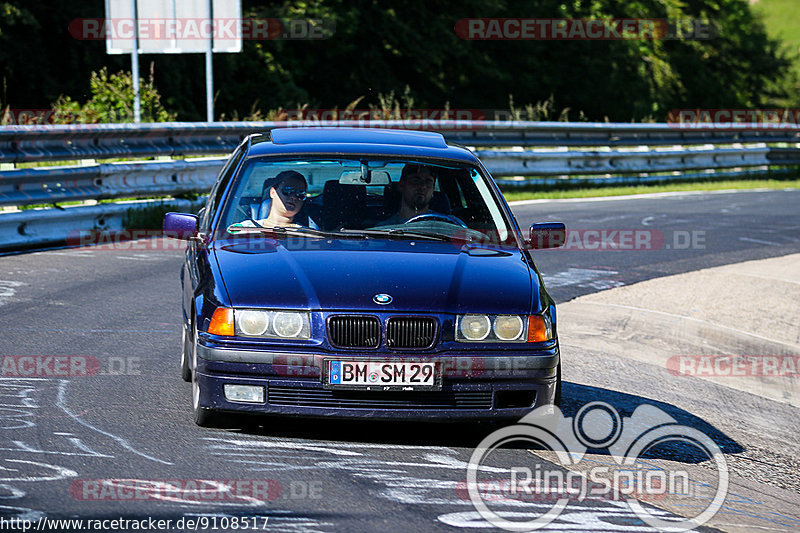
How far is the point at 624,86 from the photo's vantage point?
155ft

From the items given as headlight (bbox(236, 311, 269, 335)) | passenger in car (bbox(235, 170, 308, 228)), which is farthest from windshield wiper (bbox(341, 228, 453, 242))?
headlight (bbox(236, 311, 269, 335))

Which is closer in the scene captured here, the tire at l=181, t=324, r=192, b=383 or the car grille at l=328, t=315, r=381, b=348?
the car grille at l=328, t=315, r=381, b=348

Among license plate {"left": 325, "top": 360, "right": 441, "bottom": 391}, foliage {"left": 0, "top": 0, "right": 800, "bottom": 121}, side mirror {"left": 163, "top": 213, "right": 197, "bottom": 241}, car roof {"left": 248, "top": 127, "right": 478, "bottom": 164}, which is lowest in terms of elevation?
license plate {"left": 325, "top": 360, "right": 441, "bottom": 391}

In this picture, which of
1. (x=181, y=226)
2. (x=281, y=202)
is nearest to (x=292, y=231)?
(x=281, y=202)

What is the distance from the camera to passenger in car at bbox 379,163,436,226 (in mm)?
6324

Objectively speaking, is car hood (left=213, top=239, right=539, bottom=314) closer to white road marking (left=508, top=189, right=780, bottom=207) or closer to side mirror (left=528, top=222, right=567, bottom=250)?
side mirror (left=528, top=222, right=567, bottom=250)

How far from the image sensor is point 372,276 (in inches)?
211

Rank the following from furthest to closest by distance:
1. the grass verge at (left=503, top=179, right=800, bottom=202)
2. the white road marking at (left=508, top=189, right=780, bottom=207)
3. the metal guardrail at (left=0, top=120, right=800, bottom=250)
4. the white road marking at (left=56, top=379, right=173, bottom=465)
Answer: the grass verge at (left=503, top=179, right=800, bottom=202) < the white road marking at (left=508, top=189, right=780, bottom=207) < the metal guardrail at (left=0, top=120, right=800, bottom=250) < the white road marking at (left=56, top=379, right=173, bottom=465)

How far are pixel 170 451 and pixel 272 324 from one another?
709 millimetres

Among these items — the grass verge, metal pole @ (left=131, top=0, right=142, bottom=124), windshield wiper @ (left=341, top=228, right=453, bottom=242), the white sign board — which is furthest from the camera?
the white sign board

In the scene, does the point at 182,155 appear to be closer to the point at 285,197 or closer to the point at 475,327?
the point at 285,197

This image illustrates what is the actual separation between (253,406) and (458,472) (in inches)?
37.7

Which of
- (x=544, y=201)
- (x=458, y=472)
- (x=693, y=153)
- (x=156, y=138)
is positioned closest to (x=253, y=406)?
(x=458, y=472)

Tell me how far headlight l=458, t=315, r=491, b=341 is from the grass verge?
42.9ft
